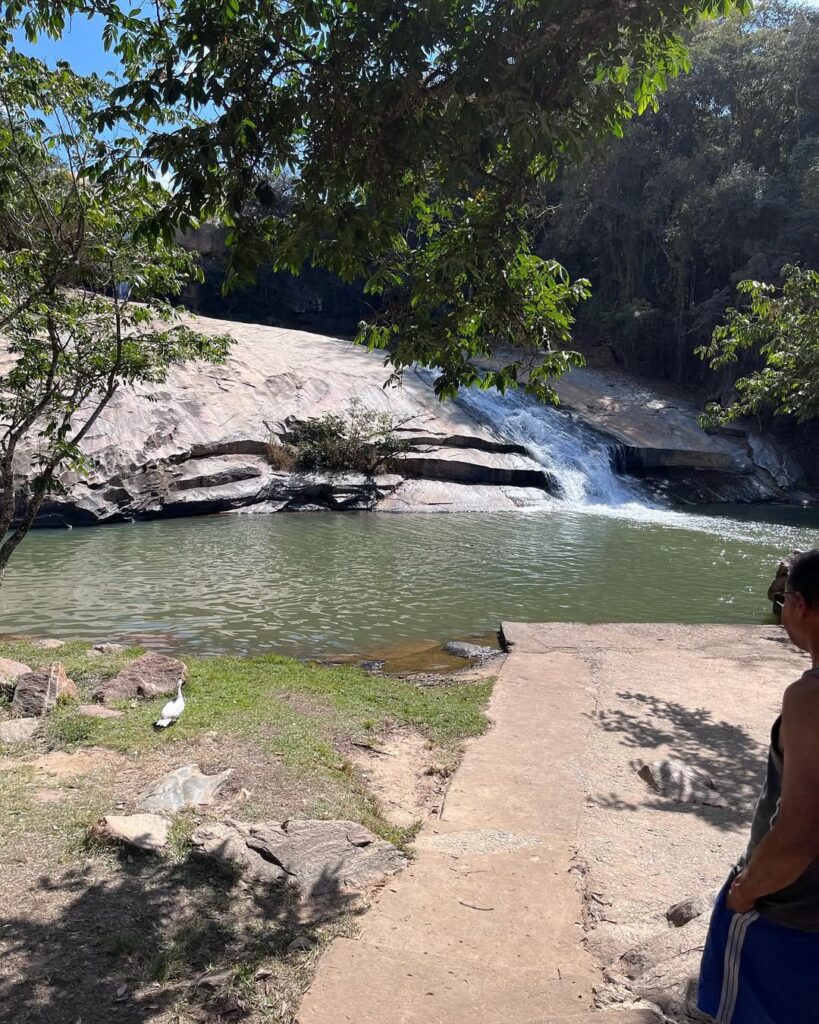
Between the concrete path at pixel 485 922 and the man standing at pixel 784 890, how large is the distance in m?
0.70

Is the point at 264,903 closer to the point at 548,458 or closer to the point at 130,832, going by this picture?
the point at 130,832

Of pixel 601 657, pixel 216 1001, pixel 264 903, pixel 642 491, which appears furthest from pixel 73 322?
pixel 642 491

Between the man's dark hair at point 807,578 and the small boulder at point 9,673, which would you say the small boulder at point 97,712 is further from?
the man's dark hair at point 807,578

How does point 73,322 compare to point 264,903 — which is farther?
point 73,322

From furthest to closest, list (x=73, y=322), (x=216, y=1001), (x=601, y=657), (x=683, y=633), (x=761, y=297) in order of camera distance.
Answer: (x=683, y=633) → (x=761, y=297) → (x=601, y=657) → (x=73, y=322) → (x=216, y=1001)

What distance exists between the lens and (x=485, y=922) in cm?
358

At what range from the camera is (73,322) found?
18.4ft

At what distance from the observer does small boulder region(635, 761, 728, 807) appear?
16.7ft

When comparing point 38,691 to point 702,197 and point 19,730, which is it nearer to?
point 19,730

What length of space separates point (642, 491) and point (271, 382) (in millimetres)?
11077

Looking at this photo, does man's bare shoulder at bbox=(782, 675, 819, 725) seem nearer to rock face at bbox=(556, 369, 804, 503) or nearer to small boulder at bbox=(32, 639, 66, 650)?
small boulder at bbox=(32, 639, 66, 650)

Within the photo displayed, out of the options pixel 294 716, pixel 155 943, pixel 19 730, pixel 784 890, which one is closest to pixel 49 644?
pixel 19 730

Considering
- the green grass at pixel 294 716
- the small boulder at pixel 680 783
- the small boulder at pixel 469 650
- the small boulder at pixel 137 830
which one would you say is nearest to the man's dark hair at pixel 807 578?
the green grass at pixel 294 716

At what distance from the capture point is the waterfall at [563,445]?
23.7 m
